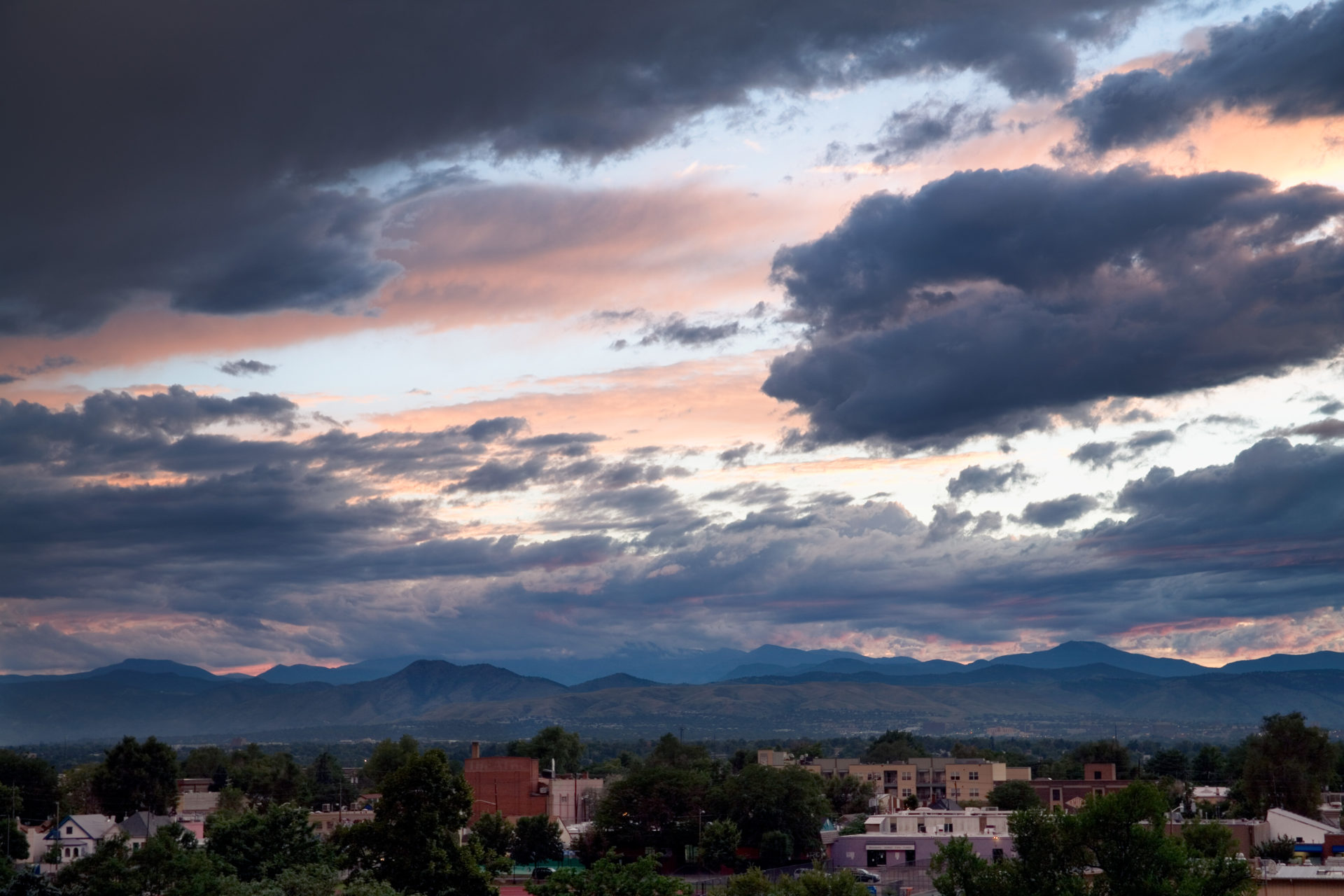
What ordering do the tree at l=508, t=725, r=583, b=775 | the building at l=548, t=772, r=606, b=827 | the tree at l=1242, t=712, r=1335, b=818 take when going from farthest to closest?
the tree at l=508, t=725, r=583, b=775 → the building at l=548, t=772, r=606, b=827 → the tree at l=1242, t=712, r=1335, b=818

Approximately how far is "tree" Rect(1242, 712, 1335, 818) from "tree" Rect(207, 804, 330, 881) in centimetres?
10203

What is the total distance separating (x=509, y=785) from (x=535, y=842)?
22423mm

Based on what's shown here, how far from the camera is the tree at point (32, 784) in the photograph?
480 ft

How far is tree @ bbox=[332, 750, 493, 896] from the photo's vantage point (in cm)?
5697

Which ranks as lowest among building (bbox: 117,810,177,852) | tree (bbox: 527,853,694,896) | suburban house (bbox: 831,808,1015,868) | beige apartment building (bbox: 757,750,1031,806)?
beige apartment building (bbox: 757,750,1031,806)

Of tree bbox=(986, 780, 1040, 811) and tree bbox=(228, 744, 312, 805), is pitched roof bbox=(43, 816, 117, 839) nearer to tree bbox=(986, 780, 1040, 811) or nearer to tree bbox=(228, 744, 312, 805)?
tree bbox=(228, 744, 312, 805)

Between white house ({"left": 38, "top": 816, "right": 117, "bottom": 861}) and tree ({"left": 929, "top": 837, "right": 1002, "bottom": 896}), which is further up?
tree ({"left": 929, "top": 837, "right": 1002, "bottom": 896})

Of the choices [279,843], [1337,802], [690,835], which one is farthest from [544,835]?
[1337,802]

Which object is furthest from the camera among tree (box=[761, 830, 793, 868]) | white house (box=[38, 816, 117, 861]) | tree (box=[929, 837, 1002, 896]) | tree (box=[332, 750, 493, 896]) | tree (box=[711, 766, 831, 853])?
tree (box=[711, 766, 831, 853])

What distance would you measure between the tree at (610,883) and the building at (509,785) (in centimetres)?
8656

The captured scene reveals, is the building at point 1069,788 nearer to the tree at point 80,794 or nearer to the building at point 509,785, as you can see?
the building at point 509,785

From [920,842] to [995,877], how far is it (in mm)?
58333

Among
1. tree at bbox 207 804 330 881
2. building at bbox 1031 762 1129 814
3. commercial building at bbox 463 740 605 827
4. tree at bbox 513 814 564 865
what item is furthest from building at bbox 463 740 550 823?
tree at bbox 207 804 330 881

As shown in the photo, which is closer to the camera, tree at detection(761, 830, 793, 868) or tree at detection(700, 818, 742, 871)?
tree at detection(700, 818, 742, 871)
